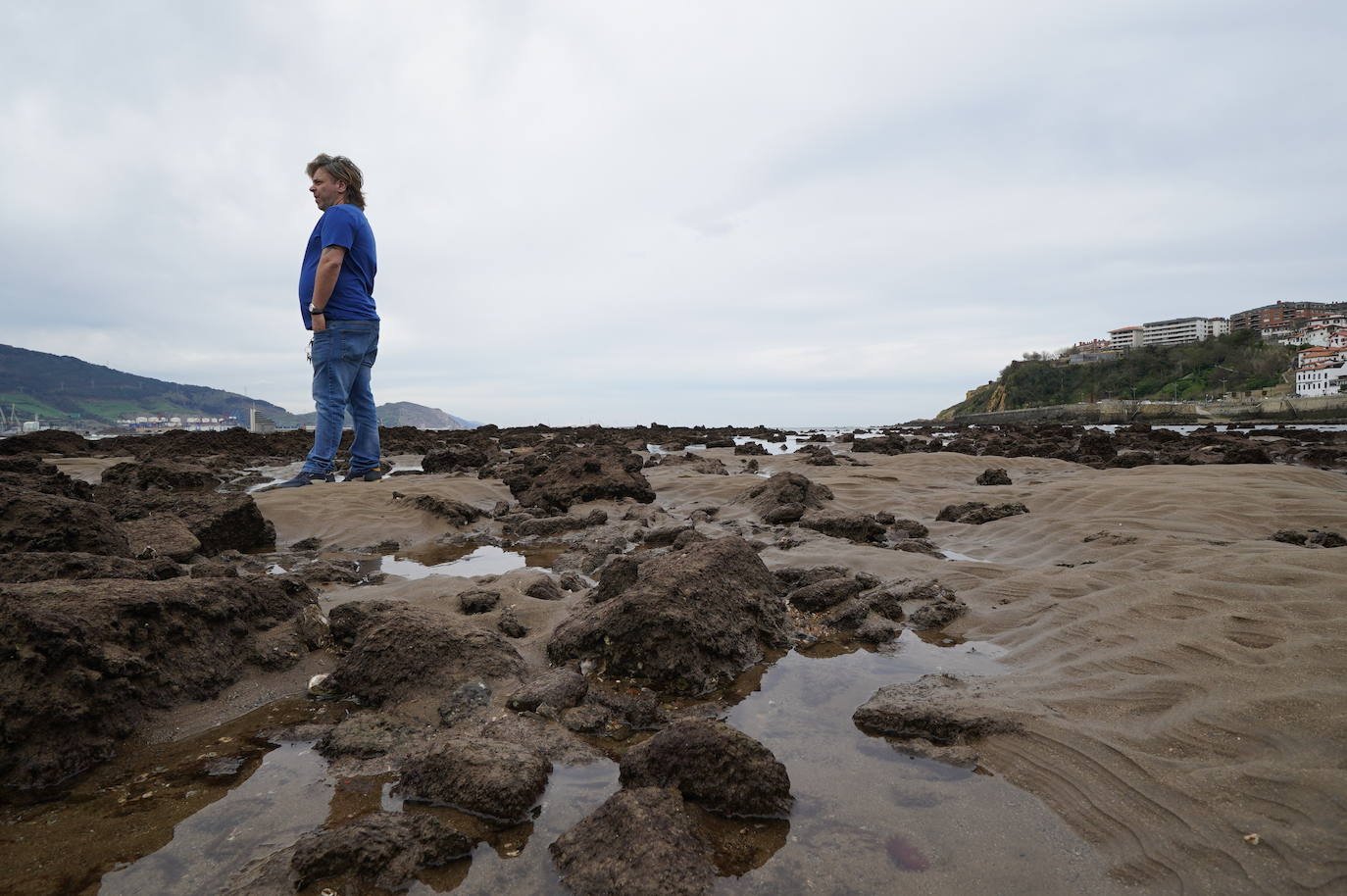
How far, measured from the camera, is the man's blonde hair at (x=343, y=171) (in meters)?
8.22

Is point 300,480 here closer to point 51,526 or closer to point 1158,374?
point 51,526

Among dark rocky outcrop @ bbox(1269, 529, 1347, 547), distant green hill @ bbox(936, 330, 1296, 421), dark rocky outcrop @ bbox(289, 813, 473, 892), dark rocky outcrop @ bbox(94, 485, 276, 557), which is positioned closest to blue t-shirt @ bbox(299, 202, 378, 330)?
dark rocky outcrop @ bbox(94, 485, 276, 557)

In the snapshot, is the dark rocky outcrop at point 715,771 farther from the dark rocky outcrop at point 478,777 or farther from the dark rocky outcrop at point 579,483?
the dark rocky outcrop at point 579,483

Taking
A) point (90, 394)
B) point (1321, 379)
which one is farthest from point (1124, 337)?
point (90, 394)

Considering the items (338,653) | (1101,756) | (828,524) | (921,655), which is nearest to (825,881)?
(1101,756)

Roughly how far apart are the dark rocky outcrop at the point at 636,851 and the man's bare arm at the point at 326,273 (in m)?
7.92

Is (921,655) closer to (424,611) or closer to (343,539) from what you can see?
(424,611)

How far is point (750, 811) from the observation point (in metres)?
2.15

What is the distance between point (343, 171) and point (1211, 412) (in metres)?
82.1

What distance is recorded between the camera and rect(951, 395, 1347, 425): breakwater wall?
179 feet

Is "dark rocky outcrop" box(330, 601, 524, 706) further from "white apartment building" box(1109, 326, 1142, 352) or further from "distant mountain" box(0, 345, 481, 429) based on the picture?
"white apartment building" box(1109, 326, 1142, 352)

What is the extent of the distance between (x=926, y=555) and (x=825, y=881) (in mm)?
4428

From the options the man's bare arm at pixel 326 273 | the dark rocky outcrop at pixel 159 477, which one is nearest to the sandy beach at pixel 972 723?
the man's bare arm at pixel 326 273

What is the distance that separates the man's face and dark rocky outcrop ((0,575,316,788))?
6.50 m
